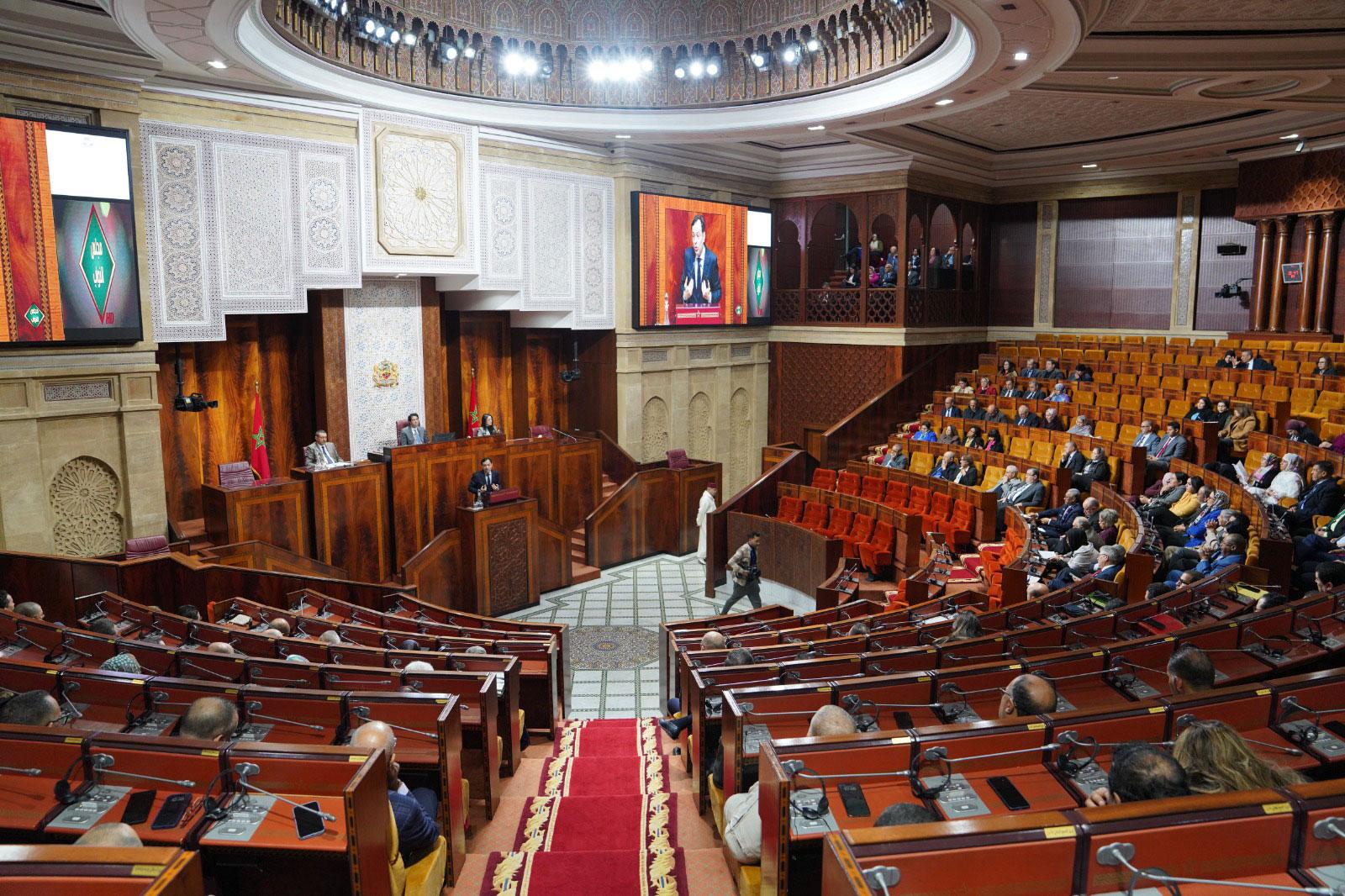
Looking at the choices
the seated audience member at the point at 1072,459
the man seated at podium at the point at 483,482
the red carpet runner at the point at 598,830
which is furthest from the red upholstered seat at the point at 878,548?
the red carpet runner at the point at 598,830

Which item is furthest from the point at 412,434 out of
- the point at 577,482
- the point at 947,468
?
the point at 947,468

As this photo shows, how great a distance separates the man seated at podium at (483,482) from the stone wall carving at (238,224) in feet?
8.46

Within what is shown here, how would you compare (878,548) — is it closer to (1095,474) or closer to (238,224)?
(1095,474)

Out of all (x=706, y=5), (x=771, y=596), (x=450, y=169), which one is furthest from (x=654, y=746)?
(x=706, y=5)

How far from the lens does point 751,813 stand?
3.25 metres

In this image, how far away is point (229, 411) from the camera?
10430mm

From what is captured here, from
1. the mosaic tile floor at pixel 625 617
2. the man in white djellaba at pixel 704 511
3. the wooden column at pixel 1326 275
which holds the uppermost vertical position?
the wooden column at pixel 1326 275

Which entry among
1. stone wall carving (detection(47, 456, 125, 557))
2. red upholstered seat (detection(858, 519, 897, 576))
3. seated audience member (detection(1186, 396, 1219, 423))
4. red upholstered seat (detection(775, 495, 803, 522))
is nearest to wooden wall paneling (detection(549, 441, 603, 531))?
red upholstered seat (detection(775, 495, 803, 522))

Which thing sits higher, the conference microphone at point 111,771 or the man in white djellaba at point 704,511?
the conference microphone at point 111,771

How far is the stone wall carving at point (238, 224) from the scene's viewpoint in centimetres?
892

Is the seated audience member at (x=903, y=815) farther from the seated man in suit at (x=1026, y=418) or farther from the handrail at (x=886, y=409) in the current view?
the handrail at (x=886, y=409)

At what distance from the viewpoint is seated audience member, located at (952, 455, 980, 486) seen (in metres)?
10.6

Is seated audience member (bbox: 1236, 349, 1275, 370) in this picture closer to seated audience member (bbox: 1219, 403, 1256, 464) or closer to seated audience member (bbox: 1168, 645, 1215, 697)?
seated audience member (bbox: 1219, 403, 1256, 464)

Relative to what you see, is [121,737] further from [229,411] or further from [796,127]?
[796,127]
